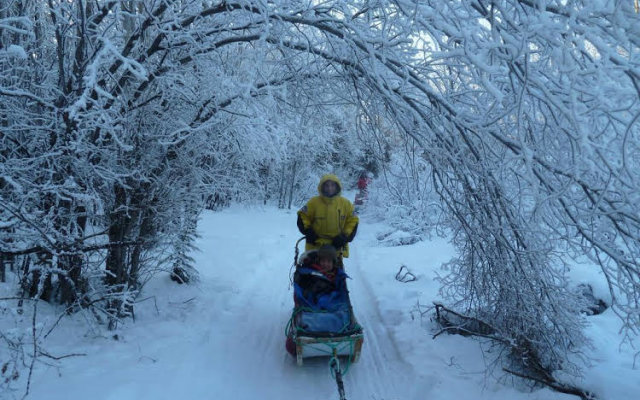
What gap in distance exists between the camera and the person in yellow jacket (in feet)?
19.1

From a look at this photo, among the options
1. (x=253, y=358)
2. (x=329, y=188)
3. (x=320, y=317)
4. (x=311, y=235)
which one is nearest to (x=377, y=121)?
(x=329, y=188)

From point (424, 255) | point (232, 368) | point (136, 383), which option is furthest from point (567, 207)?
point (424, 255)

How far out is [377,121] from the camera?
A: 425 cm

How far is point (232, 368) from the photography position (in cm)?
462

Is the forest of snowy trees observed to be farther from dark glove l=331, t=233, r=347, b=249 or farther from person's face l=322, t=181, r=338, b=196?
dark glove l=331, t=233, r=347, b=249

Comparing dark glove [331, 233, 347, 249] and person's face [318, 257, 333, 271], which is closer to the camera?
person's face [318, 257, 333, 271]

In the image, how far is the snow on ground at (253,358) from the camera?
3.98m

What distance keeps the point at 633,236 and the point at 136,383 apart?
168 inches

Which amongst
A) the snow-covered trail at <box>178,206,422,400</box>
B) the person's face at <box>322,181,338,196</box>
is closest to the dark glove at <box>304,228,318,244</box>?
the person's face at <box>322,181,338,196</box>

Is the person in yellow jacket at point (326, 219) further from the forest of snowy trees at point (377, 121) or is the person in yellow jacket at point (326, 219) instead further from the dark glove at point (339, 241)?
the forest of snowy trees at point (377, 121)

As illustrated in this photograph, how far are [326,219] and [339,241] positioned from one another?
0.37m

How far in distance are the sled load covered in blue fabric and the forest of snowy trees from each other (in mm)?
1500

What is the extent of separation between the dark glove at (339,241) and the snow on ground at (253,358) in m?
1.35

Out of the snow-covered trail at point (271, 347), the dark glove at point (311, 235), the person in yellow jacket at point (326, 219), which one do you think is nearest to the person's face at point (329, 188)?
the person in yellow jacket at point (326, 219)
